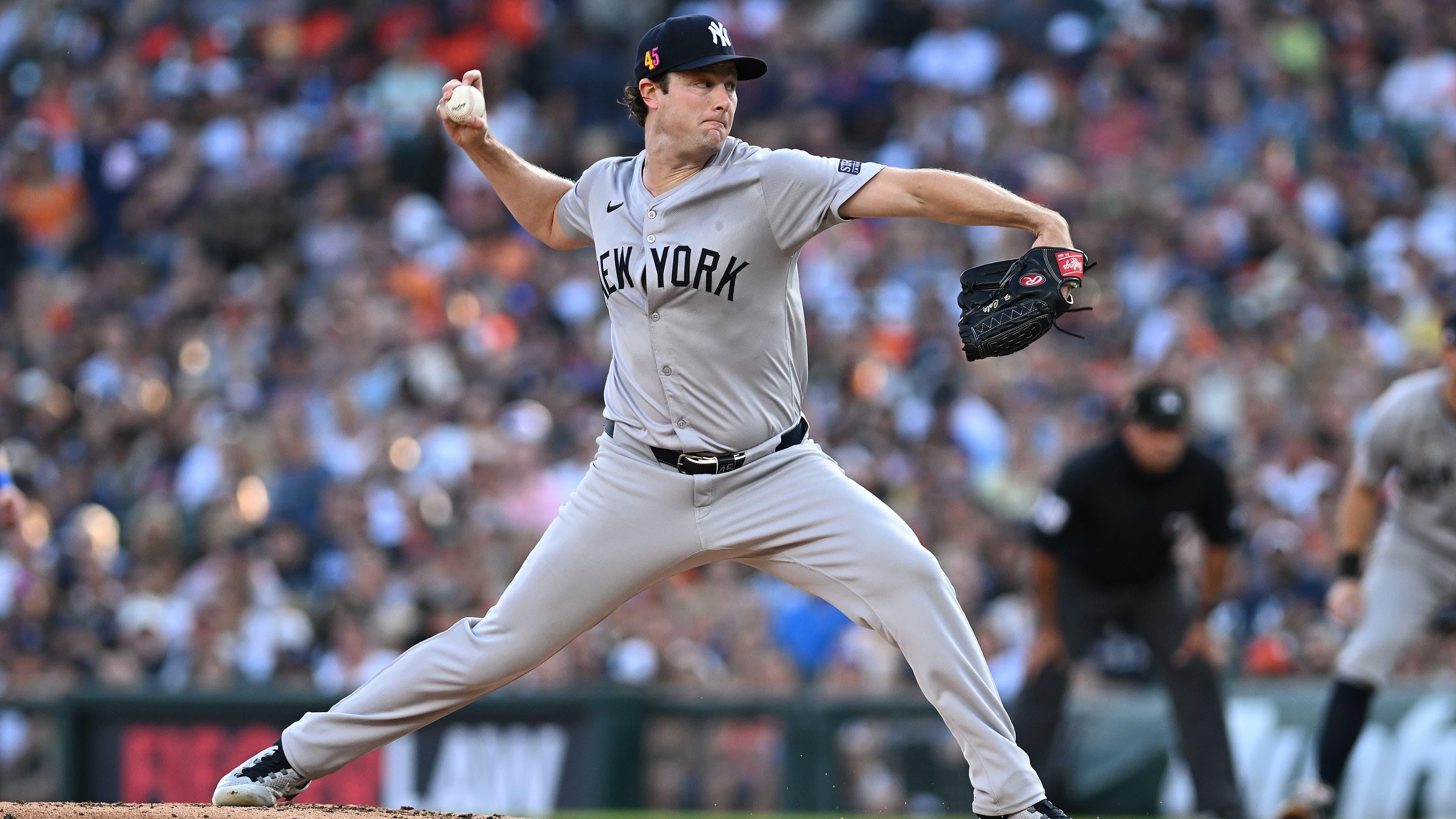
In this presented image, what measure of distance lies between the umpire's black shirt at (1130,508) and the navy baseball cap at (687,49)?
11.7ft

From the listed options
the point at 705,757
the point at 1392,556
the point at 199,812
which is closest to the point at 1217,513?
the point at 1392,556

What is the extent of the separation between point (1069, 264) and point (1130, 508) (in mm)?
3461

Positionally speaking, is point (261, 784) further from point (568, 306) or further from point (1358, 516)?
point (568, 306)

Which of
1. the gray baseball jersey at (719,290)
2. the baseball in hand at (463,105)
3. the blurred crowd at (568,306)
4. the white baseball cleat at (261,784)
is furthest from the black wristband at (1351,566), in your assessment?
the white baseball cleat at (261,784)

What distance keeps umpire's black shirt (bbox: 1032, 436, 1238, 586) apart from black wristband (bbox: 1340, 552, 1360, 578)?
0.67 m

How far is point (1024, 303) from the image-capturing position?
15.6ft

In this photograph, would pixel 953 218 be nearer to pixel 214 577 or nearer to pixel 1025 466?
pixel 1025 466

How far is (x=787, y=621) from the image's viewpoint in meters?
11.7

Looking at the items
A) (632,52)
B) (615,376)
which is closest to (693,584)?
(615,376)

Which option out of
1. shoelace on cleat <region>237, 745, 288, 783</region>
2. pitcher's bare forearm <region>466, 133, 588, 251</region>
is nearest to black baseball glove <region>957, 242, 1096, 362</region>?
pitcher's bare forearm <region>466, 133, 588, 251</region>

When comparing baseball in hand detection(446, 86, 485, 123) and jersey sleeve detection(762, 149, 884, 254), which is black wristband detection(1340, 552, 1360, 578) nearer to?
jersey sleeve detection(762, 149, 884, 254)

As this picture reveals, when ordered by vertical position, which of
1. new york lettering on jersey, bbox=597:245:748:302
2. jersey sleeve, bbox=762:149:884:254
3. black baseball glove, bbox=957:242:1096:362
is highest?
jersey sleeve, bbox=762:149:884:254

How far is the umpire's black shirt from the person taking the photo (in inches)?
315

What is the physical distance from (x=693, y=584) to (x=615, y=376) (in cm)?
628
